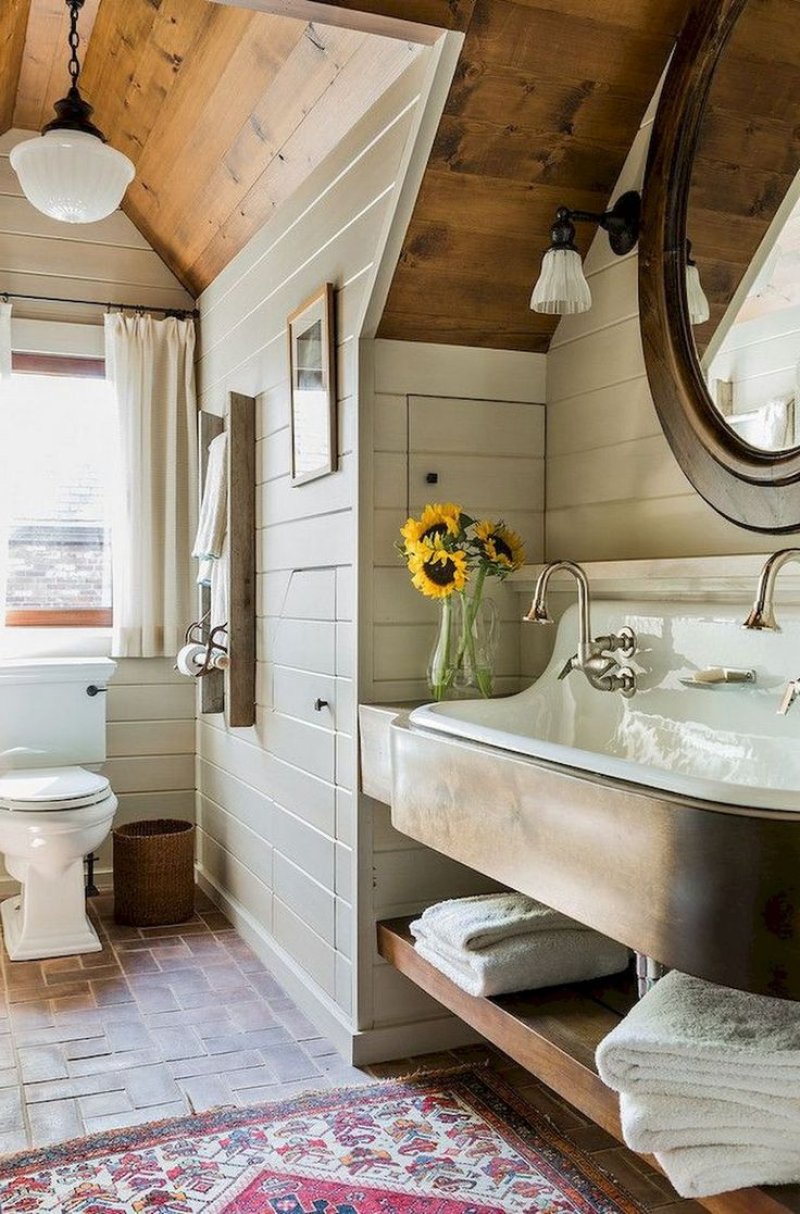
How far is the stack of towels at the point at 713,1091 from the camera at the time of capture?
1345mm

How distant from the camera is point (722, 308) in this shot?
76.3 inches

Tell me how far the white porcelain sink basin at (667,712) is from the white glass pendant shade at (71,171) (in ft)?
5.94

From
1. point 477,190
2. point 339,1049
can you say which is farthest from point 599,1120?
point 477,190

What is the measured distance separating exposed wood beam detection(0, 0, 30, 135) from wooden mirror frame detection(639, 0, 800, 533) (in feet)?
5.99

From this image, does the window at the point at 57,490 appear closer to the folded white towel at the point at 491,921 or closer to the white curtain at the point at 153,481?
the white curtain at the point at 153,481

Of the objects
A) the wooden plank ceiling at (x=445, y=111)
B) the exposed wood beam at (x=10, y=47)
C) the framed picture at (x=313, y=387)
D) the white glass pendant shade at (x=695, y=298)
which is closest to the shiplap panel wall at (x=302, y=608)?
the framed picture at (x=313, y=387)

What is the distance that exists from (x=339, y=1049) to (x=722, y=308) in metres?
1.86

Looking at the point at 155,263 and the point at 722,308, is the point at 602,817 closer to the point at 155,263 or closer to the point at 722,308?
the point at 722,308

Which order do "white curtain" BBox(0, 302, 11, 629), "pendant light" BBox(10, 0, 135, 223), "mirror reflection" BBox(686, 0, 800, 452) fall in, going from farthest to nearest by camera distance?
"white curtain" BBox(0, 302, 11, 629), "pendant light" BBox(10, 0, 135, 223), "mirror reflection" BBox(686, 0, 800, 452)

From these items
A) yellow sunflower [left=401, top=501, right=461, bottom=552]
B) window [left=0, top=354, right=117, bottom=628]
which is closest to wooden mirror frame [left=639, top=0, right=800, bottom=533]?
yellow sunflower [left=401, top=501, right=461, bottom=552]

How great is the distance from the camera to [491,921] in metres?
2.09

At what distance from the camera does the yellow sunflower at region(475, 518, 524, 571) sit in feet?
7.77

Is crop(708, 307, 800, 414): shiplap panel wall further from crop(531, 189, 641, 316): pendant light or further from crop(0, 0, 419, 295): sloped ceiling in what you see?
crop(0, 0, 419, 295): sloped ceiling

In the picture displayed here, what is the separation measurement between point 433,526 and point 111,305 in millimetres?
2374
